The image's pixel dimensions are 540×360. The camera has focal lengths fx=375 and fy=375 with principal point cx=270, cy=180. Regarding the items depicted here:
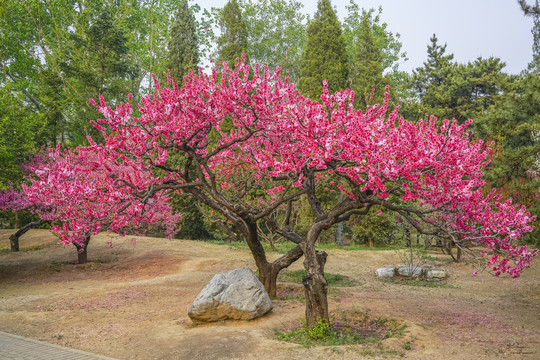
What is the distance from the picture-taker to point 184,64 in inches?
1019

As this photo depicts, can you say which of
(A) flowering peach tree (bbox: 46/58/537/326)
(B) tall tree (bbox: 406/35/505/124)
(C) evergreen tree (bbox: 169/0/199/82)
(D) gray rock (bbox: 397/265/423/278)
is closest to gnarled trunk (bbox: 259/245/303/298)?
(A) flowering peach tree (bbox: 46/58/537/326)

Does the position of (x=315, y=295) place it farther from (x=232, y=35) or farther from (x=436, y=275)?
(x=232, y=35)

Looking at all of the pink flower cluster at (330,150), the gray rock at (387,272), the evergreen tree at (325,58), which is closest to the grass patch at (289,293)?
the pink flower cluster at (330,150)

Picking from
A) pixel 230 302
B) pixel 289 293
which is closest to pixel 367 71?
pixel 289 293

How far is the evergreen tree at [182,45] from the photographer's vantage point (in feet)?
84.7

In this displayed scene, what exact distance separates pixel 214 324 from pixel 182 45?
75.4 ft

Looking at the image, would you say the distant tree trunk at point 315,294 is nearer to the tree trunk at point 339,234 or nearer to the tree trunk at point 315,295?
the tree trunk at point 315,295

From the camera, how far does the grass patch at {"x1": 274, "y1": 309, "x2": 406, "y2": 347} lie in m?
6.27

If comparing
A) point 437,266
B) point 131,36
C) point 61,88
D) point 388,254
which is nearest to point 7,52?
point 61,88

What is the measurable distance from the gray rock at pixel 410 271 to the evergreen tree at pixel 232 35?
18782 millimetres

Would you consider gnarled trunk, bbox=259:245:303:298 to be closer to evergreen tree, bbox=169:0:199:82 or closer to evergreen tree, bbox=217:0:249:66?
evergreen tree, bbox=169:0:199:82

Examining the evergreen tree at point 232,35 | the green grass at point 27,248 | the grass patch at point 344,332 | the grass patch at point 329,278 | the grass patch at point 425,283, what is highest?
the evergreen tree at point 232,35

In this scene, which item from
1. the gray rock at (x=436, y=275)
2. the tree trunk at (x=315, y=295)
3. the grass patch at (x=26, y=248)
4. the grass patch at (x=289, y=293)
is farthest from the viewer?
the grass patch at (x=26, y=248)

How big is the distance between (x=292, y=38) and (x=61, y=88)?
20.2 meters
